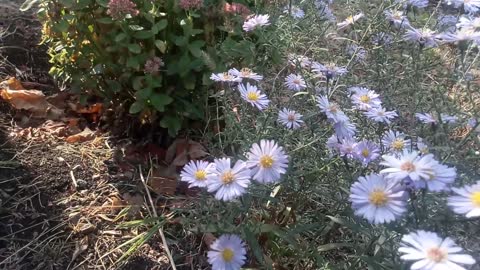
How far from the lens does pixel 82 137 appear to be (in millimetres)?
2418

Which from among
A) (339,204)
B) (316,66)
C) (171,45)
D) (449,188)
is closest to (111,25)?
(171,45)

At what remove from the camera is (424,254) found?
1178mm

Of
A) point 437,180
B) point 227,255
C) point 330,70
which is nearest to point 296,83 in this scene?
point 330,70

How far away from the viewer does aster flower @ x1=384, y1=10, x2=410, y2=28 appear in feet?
6.75

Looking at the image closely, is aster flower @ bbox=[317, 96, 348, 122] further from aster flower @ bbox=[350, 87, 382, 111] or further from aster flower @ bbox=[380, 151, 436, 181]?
aster flower @ bbox=[380, 151, 436, 181]

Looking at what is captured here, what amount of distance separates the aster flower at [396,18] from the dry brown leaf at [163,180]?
2.87 feet

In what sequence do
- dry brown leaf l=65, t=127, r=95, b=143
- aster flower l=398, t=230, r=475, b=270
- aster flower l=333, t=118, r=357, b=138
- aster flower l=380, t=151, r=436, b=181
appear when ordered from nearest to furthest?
aster flower l=398, t=230, r=475, b=270, aster flower l=380, t=151, r=436, b=181, aster flower l=333, t=118, r=357, b=138, dry brown leaf l=65, t=127, r=95, b=143

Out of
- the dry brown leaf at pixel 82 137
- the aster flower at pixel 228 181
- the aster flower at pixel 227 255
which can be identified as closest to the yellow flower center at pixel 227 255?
the aster flower at pixel 227 255

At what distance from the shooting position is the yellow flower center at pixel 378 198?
1299 millimetres

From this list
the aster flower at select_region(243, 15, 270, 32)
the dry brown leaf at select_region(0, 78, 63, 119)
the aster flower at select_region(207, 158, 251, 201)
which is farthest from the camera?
the dry brown leaf at select_region(0, 78, 63, 119)

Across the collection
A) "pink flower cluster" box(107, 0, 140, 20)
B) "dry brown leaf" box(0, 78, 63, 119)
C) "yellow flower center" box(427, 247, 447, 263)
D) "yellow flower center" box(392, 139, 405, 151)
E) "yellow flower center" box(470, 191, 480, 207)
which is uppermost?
"yellow flower center" box(392, 139, 405, 151)

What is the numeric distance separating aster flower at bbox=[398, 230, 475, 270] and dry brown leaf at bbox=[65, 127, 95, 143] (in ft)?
4.89

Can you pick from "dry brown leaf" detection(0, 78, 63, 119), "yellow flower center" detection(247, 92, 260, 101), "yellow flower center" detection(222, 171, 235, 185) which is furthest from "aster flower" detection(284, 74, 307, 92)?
Answer: "dry brown leaf" detection(0, 78, 63, 119)

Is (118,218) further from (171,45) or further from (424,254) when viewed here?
(424,254)
